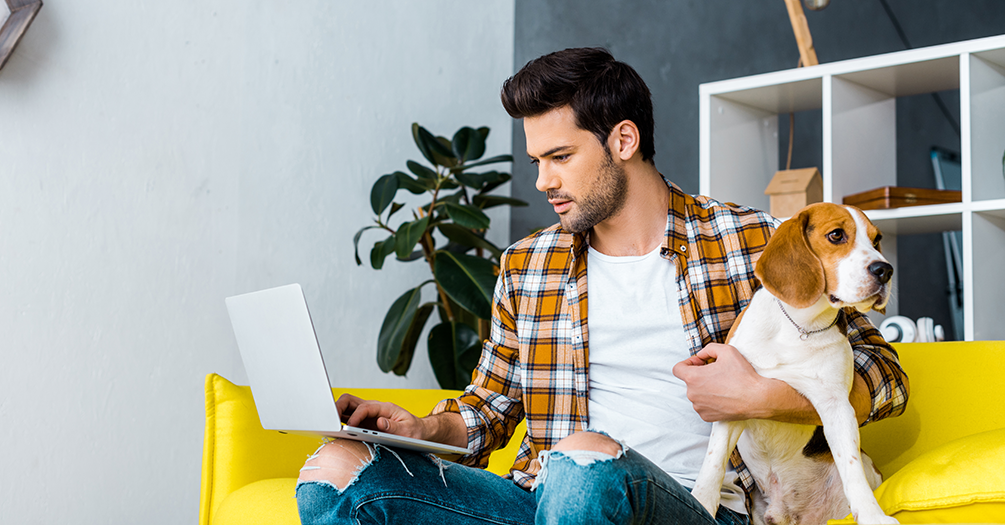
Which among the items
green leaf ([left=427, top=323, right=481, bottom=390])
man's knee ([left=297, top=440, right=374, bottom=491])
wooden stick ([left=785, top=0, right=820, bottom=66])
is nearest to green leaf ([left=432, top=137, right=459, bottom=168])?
green leaf ([left=427, top=323, right=481, bottom=390])

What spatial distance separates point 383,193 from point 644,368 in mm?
1651

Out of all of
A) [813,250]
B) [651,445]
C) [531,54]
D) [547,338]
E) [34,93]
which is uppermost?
[531,54]

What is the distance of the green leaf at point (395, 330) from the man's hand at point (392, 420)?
1378 mm

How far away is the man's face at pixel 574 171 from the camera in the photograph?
5.15ft

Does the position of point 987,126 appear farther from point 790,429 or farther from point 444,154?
A: point 444,154

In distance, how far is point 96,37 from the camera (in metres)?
2.48

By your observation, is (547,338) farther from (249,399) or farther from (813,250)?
(249,399)

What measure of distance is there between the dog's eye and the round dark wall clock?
2206 mm

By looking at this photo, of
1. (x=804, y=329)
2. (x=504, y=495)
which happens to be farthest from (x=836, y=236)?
(x=504, y=495)

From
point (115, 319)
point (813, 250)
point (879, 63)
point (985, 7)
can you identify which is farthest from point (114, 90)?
point (985, 7)

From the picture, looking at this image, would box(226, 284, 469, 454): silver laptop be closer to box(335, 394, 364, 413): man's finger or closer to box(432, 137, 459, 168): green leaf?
box(335, 394, 364, 413): man's finger

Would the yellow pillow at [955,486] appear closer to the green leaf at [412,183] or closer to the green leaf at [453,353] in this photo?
the green leaf at [453,353]

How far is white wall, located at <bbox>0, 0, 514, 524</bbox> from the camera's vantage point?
2318 mm

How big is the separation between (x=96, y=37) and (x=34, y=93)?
10.8 inches
